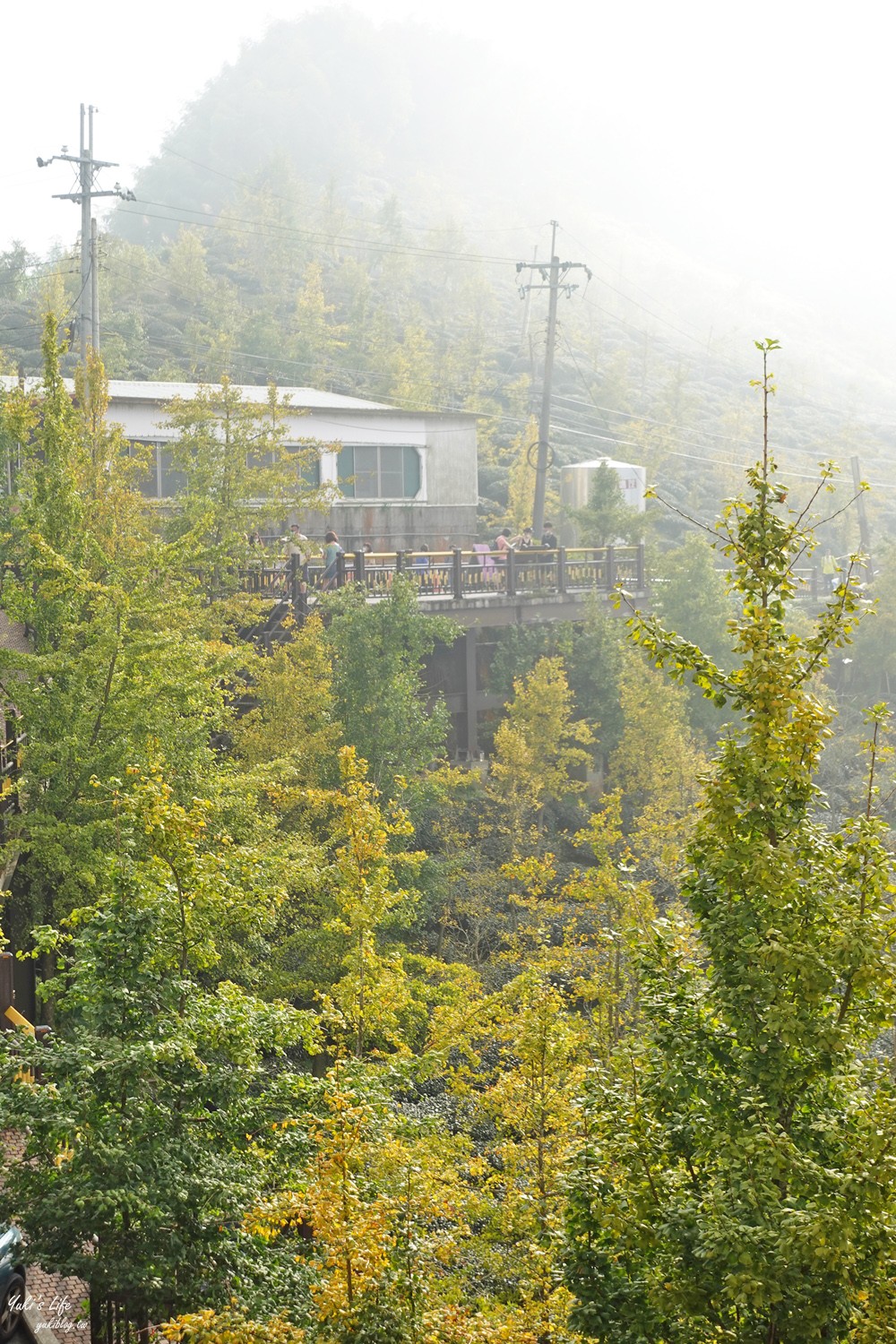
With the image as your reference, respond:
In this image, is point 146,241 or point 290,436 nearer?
point 290,436

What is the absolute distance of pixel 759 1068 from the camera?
595 cm

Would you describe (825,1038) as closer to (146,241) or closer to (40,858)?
(40,858)

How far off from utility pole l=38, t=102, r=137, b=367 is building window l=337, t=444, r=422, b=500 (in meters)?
12.1

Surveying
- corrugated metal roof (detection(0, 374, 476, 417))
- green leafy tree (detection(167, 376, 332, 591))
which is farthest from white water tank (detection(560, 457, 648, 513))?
green leafy tree (detection(167, 376, 332, 591))

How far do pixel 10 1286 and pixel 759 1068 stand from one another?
6.72 meters

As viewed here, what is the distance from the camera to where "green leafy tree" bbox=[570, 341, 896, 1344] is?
5.55 metres

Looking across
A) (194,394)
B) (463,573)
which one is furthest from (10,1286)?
(194,394)

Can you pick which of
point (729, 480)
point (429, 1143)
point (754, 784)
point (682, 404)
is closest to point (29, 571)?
point (429, 1143)

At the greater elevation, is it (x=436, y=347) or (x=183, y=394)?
(x=436, y=347)

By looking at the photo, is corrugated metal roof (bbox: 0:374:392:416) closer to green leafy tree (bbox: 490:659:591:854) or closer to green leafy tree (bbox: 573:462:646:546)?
green leafy tree (bbox: 573:462:646:546)

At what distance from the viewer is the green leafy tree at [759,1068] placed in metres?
5.55

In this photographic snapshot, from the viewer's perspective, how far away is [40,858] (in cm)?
1392

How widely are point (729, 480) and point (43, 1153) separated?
81.8 meters

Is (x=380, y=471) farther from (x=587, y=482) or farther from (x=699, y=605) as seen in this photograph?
(x=587, y=482)
